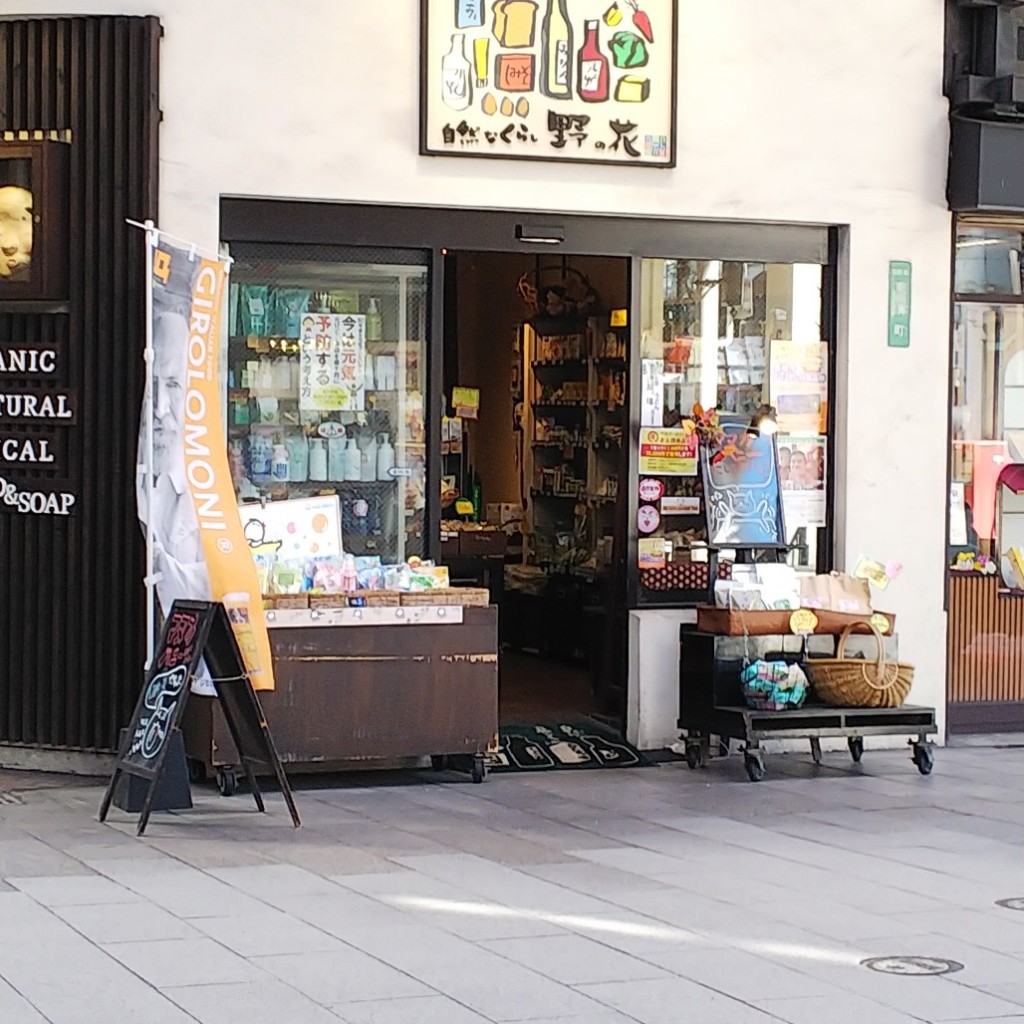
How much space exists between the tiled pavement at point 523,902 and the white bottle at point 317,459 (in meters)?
1.78

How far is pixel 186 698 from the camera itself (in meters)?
9.49

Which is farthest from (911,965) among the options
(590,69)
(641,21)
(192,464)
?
(641,21)

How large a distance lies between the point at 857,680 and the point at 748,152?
10.8 ft

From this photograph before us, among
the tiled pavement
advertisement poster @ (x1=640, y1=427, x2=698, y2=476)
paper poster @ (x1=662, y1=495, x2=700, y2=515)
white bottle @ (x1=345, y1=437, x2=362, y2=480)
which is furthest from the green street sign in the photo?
white bottle @ (x1=345, y1=437, x2=362, y2=480)

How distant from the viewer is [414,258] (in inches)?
456

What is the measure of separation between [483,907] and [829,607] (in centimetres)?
425

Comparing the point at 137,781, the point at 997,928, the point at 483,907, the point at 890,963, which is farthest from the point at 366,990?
the point at 137,781

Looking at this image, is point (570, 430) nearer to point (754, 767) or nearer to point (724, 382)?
point (724, 382)

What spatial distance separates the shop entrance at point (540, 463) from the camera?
14258 mm

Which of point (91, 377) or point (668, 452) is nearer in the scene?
point (91, 377)

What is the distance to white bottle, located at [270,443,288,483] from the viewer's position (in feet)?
37.5

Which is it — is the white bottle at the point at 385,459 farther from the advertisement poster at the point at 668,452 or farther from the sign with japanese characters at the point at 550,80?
the sign with japanese characters at the point at 550,80

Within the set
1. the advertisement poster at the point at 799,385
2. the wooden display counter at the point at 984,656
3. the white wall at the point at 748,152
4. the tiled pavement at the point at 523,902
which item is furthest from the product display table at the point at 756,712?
the advertisement poster at the point at 799,385

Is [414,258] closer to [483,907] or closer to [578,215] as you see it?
[578,215]
